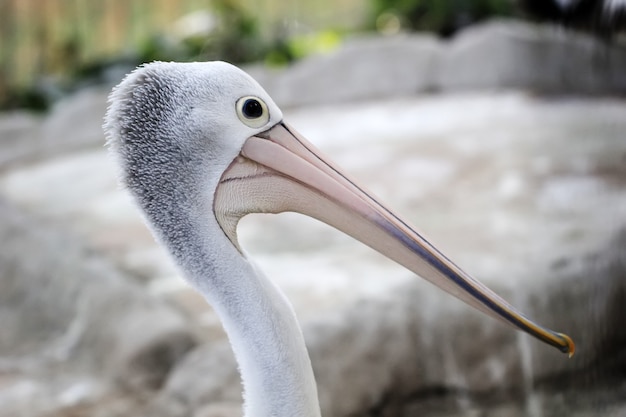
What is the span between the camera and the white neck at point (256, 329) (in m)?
1.44

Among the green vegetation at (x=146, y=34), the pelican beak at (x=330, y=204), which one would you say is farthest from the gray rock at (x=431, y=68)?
the pelican beak at (x=330, y=204)

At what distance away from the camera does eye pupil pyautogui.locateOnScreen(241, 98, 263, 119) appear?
1.44 m

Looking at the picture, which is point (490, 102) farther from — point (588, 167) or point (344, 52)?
point (588, 167)

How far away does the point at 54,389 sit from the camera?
2.75 metres

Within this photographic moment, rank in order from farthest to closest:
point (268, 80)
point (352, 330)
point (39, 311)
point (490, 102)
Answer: point (268, 80) → point (490, 102) → point (39, 311) → point (352, 330)

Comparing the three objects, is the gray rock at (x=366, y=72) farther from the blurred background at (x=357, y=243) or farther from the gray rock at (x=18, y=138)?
the gray rock at (x=18, y=138)

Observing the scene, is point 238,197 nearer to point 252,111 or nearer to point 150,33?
point 252,111

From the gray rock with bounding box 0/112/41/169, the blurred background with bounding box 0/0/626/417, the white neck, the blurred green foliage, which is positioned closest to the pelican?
the white neck

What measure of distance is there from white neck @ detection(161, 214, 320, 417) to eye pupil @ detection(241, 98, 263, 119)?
204 mm

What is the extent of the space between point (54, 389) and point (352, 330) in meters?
1.01

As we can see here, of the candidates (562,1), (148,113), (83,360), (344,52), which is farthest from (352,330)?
(344,52)

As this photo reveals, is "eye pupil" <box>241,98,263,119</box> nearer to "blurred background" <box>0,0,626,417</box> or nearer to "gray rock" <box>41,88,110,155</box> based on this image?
"blurred background" <box>0,0,626,417</box>

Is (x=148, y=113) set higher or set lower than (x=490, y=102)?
higher

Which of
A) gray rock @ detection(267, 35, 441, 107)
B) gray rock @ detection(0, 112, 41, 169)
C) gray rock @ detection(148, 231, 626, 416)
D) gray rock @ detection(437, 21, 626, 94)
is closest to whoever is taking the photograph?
gray rock @ detection(148, 231, 626, 416)
